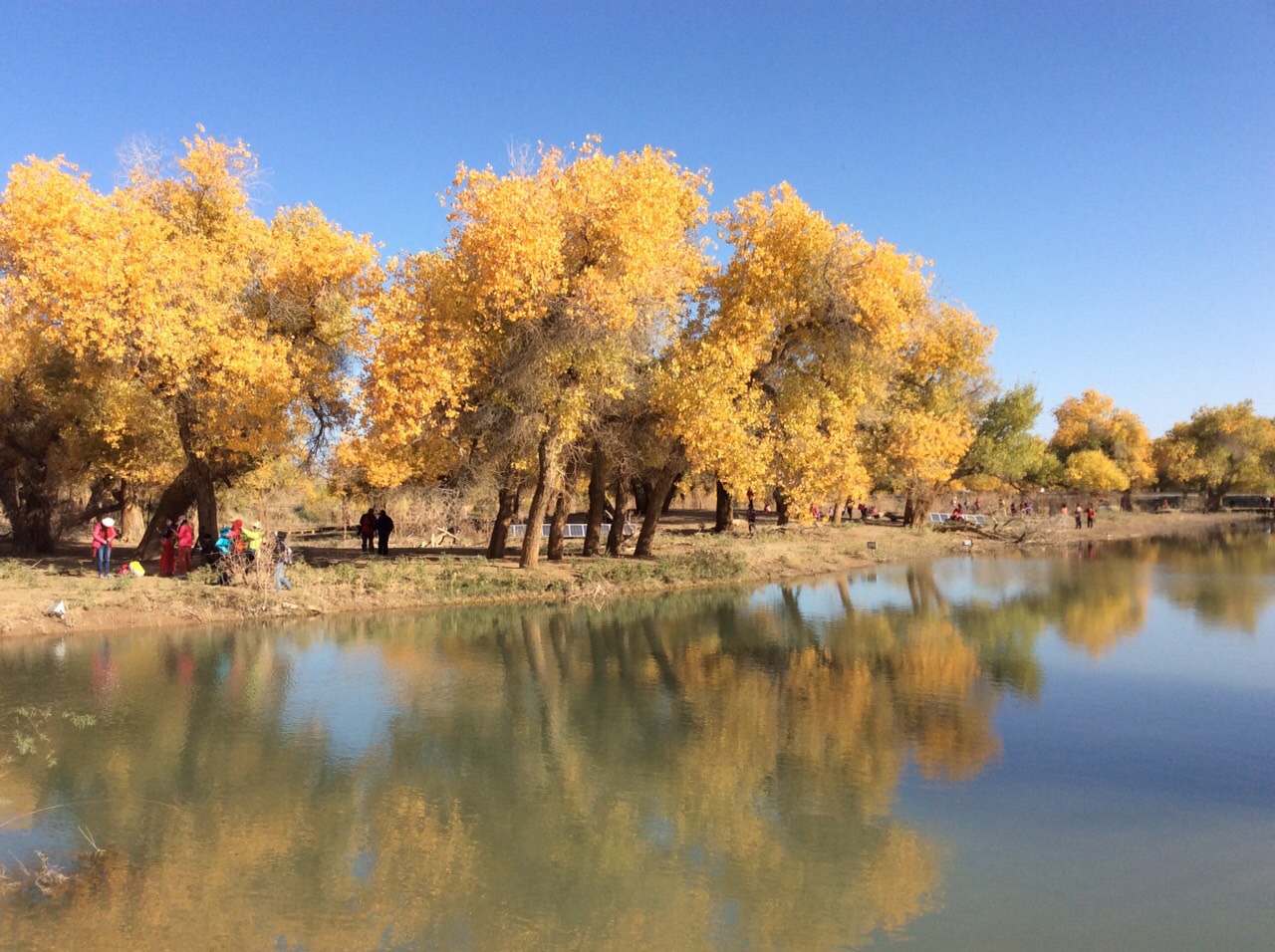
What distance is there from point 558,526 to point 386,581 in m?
6.47

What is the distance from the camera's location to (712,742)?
1130 centimetres

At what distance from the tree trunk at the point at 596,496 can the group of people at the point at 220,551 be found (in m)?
8.89

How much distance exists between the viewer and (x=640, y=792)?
958 cm

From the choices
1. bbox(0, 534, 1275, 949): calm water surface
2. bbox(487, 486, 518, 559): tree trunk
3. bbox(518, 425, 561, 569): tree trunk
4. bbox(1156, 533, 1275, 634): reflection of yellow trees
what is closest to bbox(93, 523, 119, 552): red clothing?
bbox(0, 534, 1275, 949): calm water surface

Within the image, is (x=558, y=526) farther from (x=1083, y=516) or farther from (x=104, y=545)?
(x=1083, y=516)

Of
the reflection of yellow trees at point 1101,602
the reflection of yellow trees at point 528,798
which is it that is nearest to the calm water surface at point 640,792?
the reflection of yellow trees at point 528,798

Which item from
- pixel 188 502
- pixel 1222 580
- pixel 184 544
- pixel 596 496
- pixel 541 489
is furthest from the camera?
pixel 1222 580

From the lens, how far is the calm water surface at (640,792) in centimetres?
684

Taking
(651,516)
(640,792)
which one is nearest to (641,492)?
(651,516)

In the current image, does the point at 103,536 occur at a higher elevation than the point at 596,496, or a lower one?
lower

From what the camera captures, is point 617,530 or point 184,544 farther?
point 617,530

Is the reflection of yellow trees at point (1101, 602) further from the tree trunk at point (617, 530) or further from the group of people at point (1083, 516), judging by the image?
the group of people at point (1083, 516)

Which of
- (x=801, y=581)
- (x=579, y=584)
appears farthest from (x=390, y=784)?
(x=801, y=581)

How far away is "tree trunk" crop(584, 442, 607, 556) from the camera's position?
27.0 m
